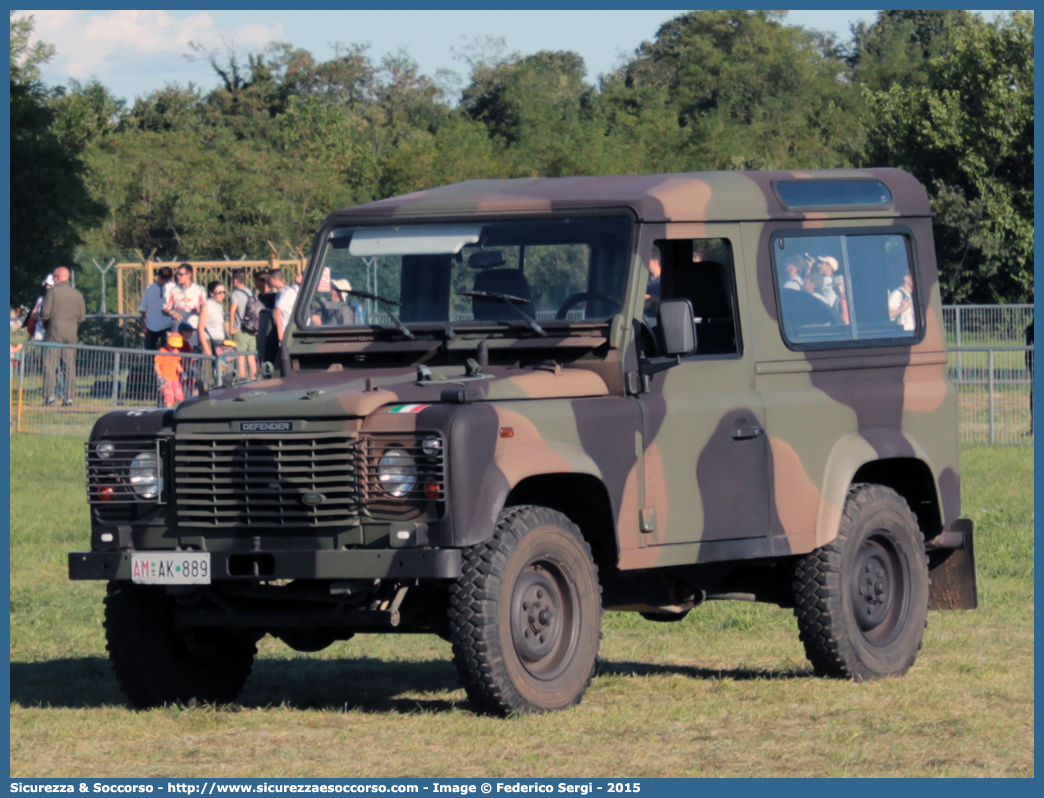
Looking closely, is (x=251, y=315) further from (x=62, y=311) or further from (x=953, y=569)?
(x=953, y=569)

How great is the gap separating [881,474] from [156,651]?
3.90m

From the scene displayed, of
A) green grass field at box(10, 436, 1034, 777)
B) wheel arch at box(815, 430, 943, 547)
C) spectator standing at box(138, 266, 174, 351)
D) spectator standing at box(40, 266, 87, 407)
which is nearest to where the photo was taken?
green grass field at box(10, 436, 1034, 777)

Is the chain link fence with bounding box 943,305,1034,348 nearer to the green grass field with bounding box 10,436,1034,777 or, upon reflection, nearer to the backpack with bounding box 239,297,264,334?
the backpack with bounding box 239,297,264,334

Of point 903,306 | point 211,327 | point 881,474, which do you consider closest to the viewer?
point 903,306

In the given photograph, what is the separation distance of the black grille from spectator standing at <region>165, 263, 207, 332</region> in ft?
48.7

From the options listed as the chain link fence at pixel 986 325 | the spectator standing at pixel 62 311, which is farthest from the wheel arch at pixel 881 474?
the chain link fence at pixel 986 325

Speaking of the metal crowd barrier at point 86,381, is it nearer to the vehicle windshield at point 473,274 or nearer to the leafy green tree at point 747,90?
the vehicle windshield at point 473,274

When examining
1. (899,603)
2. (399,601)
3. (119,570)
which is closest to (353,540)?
(399,601)

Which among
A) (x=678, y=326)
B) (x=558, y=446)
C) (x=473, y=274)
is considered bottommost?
(x=558, y=446)

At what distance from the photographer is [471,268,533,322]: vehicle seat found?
8.70 meters

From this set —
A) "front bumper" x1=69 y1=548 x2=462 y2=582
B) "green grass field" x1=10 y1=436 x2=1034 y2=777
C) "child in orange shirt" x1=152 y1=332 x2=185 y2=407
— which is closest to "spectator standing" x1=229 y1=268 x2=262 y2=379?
"child in orange shirt" x1=152 y1=332 x2=185 y2=407

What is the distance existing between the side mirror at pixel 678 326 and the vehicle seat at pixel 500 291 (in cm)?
70

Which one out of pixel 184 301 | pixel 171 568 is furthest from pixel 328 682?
pixel 184 301

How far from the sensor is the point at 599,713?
8203 mm
